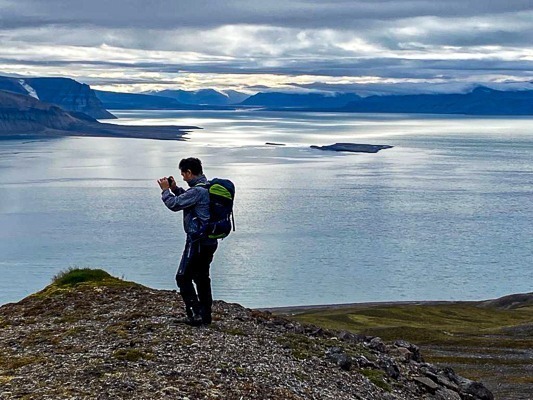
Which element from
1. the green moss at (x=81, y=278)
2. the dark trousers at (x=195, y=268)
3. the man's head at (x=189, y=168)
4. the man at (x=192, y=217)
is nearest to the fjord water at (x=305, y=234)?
the green moss at (x=81, y=278)

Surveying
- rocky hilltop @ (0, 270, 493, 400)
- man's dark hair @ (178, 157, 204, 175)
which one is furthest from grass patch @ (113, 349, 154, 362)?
man's dark hair @ (178, 157, 204, 175)

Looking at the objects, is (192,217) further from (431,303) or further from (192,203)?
(431,303)

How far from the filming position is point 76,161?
184875mm

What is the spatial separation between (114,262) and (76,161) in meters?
116

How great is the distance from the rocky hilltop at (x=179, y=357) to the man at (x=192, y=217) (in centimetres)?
104

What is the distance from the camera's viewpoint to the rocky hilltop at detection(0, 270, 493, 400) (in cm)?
1212

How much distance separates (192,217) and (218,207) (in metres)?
0.48

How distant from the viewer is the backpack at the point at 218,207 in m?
13.9

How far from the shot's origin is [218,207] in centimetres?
1395

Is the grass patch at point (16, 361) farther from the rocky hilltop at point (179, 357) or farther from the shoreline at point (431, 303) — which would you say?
the shoreline at point (431, 303)

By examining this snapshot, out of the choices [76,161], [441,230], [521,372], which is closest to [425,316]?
[521,372]

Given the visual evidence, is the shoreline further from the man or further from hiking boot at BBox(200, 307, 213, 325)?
the man

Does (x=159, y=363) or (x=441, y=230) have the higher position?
(x=159, y=363)

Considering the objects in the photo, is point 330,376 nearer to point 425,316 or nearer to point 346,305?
point 425,316
